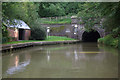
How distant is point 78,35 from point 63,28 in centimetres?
397

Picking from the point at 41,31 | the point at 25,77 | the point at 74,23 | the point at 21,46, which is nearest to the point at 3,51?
the point at 21,46

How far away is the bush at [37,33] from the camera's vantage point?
28750mm

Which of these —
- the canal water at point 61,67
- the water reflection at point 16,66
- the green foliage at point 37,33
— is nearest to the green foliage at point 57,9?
the green foliage at point 37,33

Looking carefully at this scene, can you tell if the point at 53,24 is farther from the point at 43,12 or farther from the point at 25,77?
the point at 25,77

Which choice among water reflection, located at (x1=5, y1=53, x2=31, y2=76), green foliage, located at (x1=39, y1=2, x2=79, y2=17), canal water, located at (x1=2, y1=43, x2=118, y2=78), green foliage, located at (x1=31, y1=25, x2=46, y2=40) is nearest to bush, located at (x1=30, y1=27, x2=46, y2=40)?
green foliage, located at (x1=31, y1=25, x2=46, y2=40)

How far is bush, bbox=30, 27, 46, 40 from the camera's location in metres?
28.8

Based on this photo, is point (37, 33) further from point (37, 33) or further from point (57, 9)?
point (57, 9)

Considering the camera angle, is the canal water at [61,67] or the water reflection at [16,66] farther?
the water reflection at [16,66]

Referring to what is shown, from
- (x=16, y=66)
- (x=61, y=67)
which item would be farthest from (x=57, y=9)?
(x=61, y=67)

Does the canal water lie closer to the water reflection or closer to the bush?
the water reflection

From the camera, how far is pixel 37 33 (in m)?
28.6

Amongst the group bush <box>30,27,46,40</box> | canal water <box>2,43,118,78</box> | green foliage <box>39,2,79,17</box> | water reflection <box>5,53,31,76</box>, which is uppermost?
green foliage <box>39,2,79,17</box>

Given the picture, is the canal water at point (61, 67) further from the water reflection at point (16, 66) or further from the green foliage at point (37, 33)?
the green foliage at point (37, 33)

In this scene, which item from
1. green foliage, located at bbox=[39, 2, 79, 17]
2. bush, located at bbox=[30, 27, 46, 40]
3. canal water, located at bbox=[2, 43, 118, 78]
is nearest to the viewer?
canal water, located at bbox=[2, 43, 118, 78]
